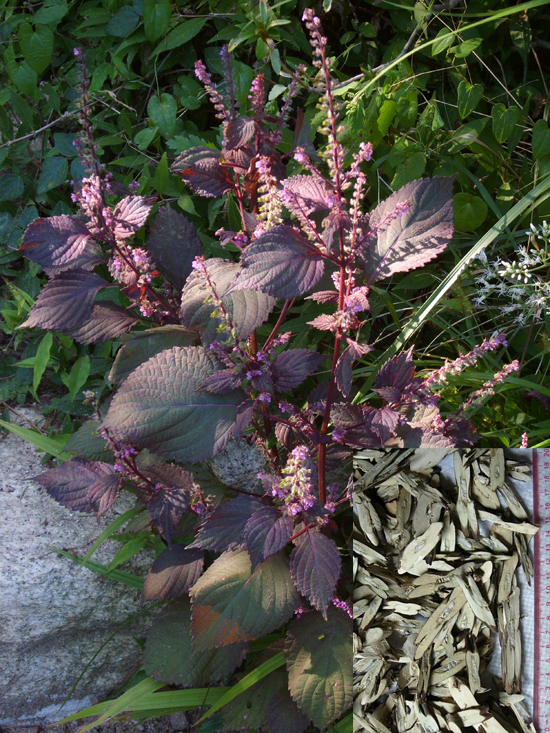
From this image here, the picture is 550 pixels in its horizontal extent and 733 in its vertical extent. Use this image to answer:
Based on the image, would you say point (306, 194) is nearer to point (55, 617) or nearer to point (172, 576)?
point (172, 576)

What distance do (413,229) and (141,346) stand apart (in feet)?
2.45

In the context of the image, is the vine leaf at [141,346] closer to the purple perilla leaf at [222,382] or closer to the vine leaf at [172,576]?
the purple perilla leaf at [222,382]

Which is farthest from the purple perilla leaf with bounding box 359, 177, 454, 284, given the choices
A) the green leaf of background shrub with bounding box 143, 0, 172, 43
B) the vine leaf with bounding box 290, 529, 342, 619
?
the green leaf of background shrub with bounding box 143, 0, 172, 43

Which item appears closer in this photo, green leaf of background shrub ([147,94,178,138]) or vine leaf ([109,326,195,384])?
vine leaf ([109,326,195,384])

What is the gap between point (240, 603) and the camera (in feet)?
4.46

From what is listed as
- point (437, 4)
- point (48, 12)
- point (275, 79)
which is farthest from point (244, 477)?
point (48, 12)

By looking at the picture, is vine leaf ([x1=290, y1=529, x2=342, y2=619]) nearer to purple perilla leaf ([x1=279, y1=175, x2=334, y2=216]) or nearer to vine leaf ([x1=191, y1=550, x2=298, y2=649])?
vine leaf ([x1=191, y1=550, x2=298, y2=649])

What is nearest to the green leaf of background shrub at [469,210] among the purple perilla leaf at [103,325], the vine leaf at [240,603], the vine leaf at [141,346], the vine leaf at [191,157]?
the vine leaf at [191,157]

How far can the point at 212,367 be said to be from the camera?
139cm

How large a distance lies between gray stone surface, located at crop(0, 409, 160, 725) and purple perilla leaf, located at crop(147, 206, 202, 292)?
2.82ft

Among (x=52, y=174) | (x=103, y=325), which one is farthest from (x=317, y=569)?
(x=52, y=174)

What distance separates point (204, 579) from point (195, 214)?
120 cm

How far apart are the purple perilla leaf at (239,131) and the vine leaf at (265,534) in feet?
2.77

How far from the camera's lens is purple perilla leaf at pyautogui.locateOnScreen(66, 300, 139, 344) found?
1.61 meters
